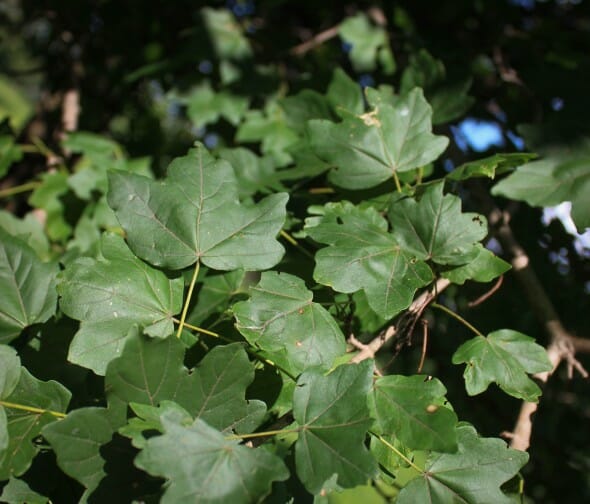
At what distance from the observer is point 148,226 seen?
45.3 inches

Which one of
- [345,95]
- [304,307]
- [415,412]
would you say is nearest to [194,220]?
[304,307]

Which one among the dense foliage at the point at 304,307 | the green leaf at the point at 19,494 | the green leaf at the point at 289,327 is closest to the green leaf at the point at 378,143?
the dense foliage at the point at 304,307

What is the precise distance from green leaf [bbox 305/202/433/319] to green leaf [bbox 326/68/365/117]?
0.63 m

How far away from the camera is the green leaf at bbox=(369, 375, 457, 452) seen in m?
0.98

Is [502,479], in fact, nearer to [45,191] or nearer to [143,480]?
[143,480]

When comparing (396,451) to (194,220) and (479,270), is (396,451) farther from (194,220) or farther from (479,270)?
(194,220)

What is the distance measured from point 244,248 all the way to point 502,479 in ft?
2.06

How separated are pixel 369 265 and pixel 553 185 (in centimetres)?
63

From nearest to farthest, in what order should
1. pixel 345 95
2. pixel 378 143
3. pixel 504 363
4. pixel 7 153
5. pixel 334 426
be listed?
1. pixel 334 426
2. pixel 504 363
3. pixel 378 143
4. pixel 345 95
5. pixel 7 153

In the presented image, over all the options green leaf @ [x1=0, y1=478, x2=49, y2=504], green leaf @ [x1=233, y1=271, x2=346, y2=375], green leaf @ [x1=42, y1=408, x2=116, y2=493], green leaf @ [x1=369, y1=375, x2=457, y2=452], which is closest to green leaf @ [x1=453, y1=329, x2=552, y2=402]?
green leaf @ [x1=369, y1=375, x2=457, y2=452]

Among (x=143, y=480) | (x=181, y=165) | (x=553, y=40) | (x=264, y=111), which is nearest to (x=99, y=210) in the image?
(x=264, y=111)

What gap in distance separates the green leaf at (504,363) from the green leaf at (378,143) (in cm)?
42

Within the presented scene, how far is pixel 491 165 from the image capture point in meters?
1.23

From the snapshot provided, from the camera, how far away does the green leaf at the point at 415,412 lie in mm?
976
